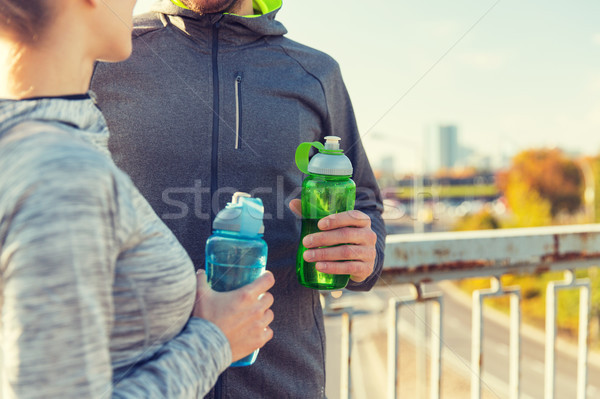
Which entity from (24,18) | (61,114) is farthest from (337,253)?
(24,18)

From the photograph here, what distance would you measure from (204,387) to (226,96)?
1071mm

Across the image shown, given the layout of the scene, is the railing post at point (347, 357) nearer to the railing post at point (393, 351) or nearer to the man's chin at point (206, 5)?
the railing post at point (393, 351)

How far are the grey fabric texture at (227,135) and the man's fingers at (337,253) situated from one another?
1.01 ft

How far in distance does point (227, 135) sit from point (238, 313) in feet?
2.68

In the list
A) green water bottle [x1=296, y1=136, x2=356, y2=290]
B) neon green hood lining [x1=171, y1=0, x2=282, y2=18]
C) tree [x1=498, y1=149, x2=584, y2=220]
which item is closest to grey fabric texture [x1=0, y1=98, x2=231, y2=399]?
green water bottle [x1=296, y1=136, x2=356, y2=290]

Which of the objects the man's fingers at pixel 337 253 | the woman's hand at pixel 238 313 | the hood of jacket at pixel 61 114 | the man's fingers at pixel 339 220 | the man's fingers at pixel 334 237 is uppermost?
the hood of jacket at pixel 61 114

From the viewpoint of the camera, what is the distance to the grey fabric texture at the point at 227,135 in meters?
1.78

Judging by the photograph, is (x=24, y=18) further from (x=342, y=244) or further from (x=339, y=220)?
(x=342, y=244)

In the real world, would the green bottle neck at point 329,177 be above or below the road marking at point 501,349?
above

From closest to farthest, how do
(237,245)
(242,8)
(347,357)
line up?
(237,245), (242,8), (347,357)

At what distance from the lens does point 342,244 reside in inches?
65.1

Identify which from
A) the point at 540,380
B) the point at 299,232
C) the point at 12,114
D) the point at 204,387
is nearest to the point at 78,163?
the point at 12,114

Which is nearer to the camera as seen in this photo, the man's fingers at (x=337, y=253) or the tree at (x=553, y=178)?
the man's fingers at (x=337, y=253)

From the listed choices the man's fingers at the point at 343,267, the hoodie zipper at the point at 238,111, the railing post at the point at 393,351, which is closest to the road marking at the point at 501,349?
the railing post at the point at 393,351
